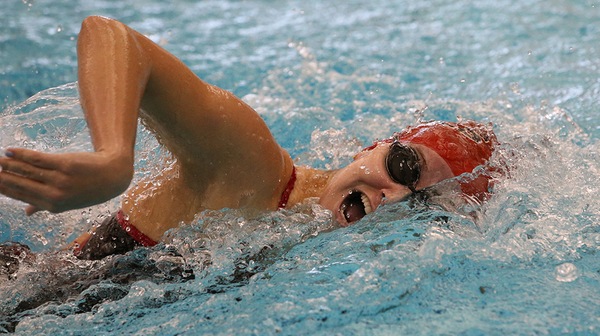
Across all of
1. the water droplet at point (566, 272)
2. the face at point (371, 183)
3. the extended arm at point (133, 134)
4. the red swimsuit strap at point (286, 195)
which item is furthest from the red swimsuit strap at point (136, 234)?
the water droplet at point (566, 272)

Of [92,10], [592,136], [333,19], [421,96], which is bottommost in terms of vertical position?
[592,136]

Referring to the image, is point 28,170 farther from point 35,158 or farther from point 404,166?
point 404,166

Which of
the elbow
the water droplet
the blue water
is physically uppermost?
the elbow

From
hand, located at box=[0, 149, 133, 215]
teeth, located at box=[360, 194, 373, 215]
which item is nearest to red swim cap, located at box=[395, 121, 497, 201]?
teeth, located at box=[360, 194, 373, 215]

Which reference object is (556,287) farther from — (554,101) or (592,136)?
(554,101)

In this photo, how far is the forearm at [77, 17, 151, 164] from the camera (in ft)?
4.25

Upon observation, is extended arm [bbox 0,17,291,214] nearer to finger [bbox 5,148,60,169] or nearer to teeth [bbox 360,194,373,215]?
finger [bbox 5,148,60,169]

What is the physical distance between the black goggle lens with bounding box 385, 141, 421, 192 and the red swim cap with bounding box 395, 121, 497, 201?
49 mm

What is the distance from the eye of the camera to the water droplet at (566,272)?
1.74 m

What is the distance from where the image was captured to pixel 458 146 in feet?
6.25

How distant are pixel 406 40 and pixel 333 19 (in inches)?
24.6

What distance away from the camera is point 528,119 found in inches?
123

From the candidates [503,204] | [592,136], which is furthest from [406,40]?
[503,204]

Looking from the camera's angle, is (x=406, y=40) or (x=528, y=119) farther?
(x=406, y=40)
